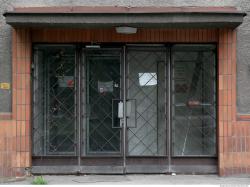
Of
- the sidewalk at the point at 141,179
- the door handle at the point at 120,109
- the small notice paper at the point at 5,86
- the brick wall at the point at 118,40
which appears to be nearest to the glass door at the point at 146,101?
the door handle at the point at 120,109

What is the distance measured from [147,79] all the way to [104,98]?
0.88 m

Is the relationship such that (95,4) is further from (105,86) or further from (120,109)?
(120,109)

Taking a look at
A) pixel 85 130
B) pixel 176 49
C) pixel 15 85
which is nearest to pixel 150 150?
pixel 85 130

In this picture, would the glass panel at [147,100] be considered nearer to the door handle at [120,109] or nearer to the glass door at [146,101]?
the glass door at [146,101]

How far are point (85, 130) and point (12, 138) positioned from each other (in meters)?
1.34

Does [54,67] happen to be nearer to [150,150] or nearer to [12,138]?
[12,138]

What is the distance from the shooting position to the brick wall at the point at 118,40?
10078 millimetres

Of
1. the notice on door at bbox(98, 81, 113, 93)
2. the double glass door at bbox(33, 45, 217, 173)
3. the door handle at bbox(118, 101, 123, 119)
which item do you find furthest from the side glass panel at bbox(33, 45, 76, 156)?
the door handle at bbox(118, 101, 123, 119)

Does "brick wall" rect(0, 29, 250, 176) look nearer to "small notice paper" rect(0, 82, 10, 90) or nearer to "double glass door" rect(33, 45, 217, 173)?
"small notice paper" rect(0, 82, 10, 90)

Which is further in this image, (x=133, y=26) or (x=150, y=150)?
(x=150, y=150)

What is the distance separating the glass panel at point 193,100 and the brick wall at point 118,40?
27 centimetres

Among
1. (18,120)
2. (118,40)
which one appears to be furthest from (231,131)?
(18,120)

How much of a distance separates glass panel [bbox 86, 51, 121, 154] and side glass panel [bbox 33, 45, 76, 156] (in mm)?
317

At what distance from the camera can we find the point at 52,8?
32.8 feet
